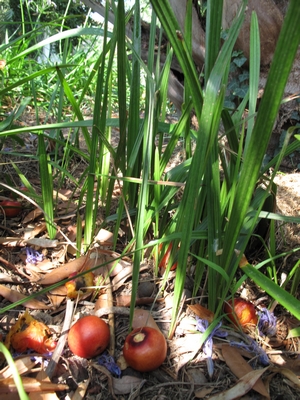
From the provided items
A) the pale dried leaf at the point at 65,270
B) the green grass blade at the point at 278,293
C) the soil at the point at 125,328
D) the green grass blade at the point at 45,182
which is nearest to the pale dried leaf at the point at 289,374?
the soil at the point at 125,328

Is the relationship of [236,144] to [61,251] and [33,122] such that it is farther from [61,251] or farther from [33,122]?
[33,122]

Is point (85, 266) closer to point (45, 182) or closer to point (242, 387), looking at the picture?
point (45, 182)

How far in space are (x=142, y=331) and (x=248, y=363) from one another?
12.4 inches

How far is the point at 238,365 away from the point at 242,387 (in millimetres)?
83

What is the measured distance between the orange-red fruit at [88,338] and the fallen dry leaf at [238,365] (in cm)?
34

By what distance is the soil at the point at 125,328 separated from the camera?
933mm

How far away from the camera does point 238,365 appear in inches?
39.0

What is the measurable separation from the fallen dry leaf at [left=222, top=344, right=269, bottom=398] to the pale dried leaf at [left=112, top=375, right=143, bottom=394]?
0.83ft

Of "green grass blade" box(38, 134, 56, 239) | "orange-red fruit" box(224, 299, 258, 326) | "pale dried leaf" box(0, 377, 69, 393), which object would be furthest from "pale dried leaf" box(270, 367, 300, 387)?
"green grass blade" box(38, 134, 56, 239)

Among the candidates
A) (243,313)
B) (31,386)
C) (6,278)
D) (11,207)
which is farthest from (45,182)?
(243,313)

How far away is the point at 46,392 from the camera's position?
867 millimetres

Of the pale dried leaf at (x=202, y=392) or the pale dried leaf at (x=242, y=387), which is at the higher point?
the pale dried leaf at (x=242, y=387)

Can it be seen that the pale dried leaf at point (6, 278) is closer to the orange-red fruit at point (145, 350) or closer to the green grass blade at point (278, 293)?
the orange-red fruit at point (145, 350)

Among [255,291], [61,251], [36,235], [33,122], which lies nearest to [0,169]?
[36,235]
